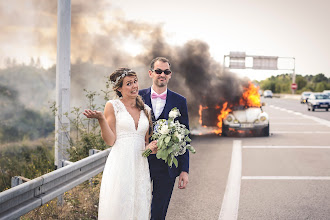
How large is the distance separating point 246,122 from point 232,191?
7749 mm

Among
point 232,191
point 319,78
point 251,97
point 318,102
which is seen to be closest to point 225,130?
point 251,97

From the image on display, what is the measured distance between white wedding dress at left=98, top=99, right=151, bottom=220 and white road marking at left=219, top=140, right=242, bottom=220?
2.04 m

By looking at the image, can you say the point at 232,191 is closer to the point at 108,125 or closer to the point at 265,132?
the point at 108,125

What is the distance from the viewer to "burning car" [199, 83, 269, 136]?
45.0ft

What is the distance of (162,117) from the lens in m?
3.38

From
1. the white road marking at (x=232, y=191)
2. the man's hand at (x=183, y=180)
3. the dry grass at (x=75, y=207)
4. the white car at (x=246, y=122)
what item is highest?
the man's hand at (x=183, y=180)

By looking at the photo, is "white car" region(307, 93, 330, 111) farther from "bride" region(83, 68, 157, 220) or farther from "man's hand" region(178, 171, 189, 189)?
"bride" region(83, 68, 157, 220)

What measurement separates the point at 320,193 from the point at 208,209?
2.08 meters

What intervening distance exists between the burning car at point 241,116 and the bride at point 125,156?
35.4 feet

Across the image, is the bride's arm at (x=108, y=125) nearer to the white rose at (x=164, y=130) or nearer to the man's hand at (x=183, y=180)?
the white rose at (x=164, y=130)

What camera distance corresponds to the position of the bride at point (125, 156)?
3055mm

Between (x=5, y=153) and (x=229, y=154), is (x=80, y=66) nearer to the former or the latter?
(x=5, y=153)

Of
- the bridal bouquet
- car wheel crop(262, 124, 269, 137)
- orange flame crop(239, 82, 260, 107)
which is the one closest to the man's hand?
the bridal bouquet

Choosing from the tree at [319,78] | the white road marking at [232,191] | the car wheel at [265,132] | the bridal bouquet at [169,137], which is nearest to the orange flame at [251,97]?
the car wheel at [265,132]
